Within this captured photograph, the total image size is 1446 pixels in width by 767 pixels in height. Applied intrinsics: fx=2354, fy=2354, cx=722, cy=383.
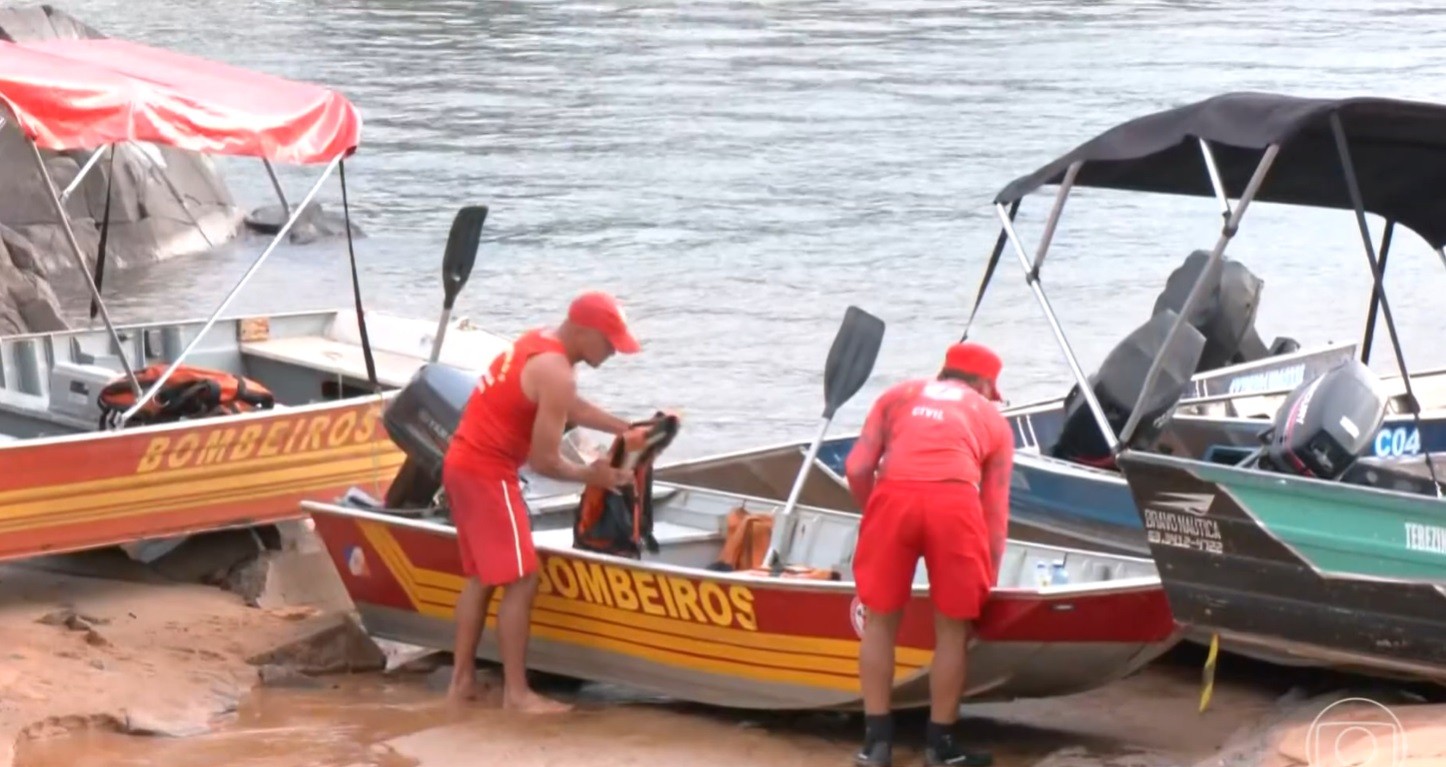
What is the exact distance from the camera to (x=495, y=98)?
31.5 meters

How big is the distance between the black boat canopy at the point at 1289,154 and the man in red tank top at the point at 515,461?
1.87 meters

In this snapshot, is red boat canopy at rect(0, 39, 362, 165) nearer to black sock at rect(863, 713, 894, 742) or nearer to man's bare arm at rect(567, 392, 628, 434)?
man's bare arm at rect(567, 392, 628, 434)

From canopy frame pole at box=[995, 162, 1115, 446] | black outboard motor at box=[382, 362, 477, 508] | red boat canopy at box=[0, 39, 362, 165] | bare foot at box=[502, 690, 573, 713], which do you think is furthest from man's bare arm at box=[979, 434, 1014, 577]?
red boat canopy at box=[0, 39, 362, 165]

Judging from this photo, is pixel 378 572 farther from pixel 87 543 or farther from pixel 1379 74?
pixel 1379 74

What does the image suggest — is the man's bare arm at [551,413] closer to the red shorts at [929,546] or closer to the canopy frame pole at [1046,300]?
the red shorts at [929,546]

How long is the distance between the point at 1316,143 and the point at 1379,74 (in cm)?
2386

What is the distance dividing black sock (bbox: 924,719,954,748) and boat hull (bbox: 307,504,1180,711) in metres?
0.16

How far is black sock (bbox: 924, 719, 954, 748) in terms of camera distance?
780cm

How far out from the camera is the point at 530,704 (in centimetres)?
866

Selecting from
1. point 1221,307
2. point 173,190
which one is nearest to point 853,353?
point 1221,307

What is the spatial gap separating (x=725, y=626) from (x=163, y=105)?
3713 millimetres

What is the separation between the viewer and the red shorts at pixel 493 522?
335 inches

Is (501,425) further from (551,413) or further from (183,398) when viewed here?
(183,398)

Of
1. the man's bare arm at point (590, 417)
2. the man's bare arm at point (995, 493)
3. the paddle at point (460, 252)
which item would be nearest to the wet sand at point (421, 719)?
the man's bare arm at point (995, 493)
